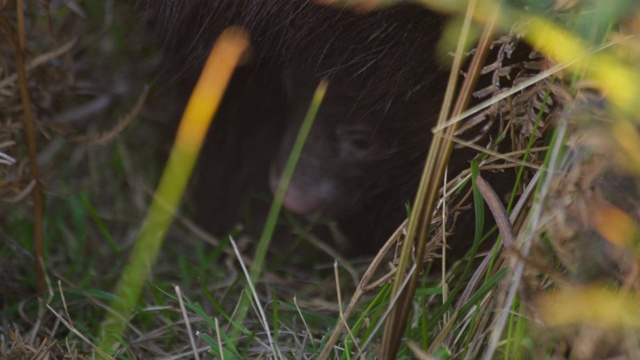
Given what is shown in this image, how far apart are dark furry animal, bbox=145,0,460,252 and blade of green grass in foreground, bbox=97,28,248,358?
17mm

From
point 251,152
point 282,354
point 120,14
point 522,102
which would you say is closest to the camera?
point 522,102

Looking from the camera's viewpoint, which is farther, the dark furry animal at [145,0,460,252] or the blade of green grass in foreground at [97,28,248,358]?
the blade of green grass in foreground at [97,28,248,358]

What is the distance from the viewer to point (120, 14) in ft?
4.66

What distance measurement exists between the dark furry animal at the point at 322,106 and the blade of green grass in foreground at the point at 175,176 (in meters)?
0.02

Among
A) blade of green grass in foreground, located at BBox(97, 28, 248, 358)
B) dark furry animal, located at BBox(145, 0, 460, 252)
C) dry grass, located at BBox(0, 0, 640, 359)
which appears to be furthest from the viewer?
blade of green grass in foreground, located at BBox(97, 28, 248, 358)

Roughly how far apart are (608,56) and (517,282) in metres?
0.20

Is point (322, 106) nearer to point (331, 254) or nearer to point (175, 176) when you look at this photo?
point (331, 254)

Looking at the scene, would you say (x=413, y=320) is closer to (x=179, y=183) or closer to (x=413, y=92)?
(x=413, y=92)

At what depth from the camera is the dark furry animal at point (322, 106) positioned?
83cm

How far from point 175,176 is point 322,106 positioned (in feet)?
1.55

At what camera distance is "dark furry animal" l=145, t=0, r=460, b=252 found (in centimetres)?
83

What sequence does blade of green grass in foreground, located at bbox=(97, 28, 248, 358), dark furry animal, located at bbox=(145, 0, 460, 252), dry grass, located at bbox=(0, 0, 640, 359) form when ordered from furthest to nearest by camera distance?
blade of green grass in foreground, located at bbox=(97, 28, 248, 358) → dark furry animal, located at bbox=(145, 0, 460, 252) → dry grass, located at bbox=(0, 0, 640, 359)

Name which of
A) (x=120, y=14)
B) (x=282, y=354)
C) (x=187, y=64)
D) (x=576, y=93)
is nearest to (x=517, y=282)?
(x=576, y=93)

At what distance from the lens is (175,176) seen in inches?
56.8
